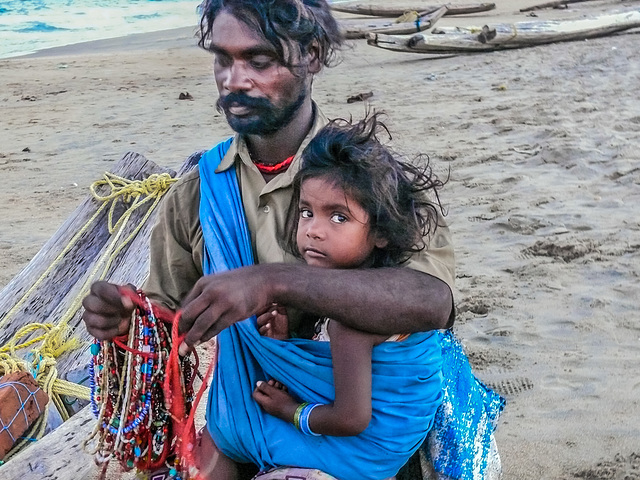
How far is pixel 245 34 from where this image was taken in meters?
2.06

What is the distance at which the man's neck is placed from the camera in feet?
7.02

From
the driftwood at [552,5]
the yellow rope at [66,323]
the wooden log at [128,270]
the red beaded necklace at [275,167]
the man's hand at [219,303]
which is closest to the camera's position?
the man's hand at [219,303]

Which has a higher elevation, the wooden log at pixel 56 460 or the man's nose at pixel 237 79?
the man's nose at pixel 237 79

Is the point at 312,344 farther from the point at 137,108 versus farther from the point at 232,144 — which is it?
the point at 137,108

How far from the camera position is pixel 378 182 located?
1.86 meters

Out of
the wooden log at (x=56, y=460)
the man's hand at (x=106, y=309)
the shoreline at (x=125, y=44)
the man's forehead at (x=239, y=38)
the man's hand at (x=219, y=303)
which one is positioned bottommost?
the shoreline at (x=125, y=44)

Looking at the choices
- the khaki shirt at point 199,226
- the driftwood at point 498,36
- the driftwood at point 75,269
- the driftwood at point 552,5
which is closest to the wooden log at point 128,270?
the driftwood at point 75,269

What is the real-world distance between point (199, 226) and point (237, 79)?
15.1 inches

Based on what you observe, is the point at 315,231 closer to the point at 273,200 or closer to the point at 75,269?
the point at 273,200

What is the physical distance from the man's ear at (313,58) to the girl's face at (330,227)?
0.43 metres

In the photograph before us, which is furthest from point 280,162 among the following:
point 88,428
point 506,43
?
point 506,43

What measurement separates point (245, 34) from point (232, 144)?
0.93ft

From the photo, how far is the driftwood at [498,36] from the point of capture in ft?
37.1

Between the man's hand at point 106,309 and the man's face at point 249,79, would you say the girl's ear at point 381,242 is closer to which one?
the man's face at point 249,79
